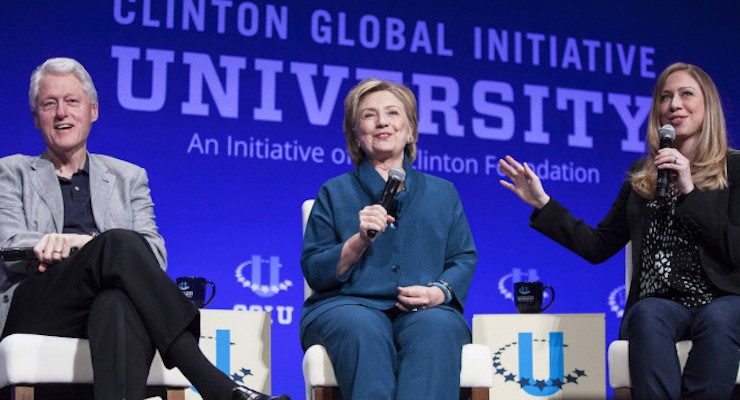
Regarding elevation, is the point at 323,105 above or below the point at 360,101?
above

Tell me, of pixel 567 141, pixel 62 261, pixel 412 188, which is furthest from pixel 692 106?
pixel 62 261

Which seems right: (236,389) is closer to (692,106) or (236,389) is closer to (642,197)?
(642,197)

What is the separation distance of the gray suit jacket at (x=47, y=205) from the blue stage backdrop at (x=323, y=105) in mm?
1015

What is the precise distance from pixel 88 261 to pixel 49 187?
0.45 m

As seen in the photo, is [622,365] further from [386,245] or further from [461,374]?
[386,245]

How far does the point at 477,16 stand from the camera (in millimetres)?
4539

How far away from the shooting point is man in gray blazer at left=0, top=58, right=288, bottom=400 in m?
2.39

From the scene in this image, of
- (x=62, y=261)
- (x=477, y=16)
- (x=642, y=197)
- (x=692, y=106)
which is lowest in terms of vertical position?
(x=62, y=261)

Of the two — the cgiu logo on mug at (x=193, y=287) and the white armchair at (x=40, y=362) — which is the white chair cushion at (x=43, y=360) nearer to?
the white armchair at (x=40, y=362)

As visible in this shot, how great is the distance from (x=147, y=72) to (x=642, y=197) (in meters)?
2.03

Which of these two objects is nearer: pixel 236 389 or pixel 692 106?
pixel 236 389

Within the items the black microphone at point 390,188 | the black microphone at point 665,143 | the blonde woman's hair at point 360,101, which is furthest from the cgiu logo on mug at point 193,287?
the black microphone at point 665,143

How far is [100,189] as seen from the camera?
2887 mm

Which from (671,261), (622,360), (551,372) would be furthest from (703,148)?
(551,372)
